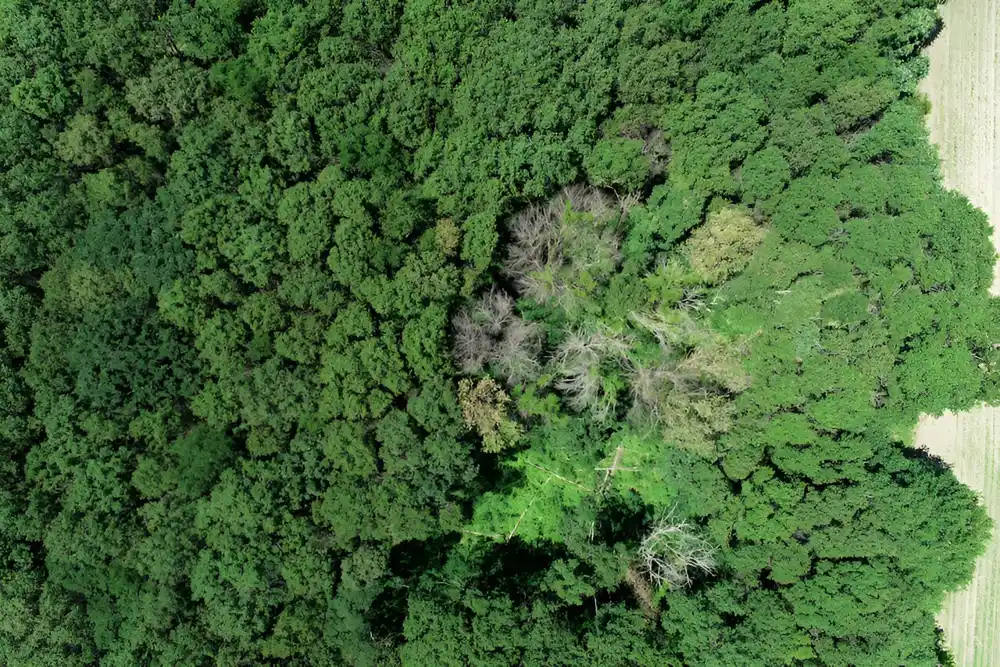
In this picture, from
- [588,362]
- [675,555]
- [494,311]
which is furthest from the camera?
[494,311]

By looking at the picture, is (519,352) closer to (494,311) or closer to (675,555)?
(494,311)

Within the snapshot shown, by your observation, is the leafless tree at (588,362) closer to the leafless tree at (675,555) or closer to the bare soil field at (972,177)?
the leafless tree at (675,555)

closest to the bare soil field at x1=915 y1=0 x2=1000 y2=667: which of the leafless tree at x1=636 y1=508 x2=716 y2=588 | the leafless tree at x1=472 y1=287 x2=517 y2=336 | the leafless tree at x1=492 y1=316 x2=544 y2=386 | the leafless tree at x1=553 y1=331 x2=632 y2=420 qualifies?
the leafless tree at x1=636 y1=508 x2=716 y2=588

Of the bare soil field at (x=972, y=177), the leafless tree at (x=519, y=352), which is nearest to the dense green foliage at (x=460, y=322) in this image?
the leafless tree at (x=519, y=352)

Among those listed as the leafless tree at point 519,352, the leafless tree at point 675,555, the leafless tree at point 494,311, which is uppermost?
the leafless tree at point 494,311

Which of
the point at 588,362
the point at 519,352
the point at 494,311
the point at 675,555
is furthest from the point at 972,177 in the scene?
the point at 494,311

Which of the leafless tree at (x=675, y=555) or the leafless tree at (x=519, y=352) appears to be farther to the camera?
the leafless tree at (x=519, y=352)

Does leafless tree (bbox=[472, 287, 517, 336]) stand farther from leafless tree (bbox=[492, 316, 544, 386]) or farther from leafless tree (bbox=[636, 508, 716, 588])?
leafless tree (bbox=[636, 508, 716, 588])
